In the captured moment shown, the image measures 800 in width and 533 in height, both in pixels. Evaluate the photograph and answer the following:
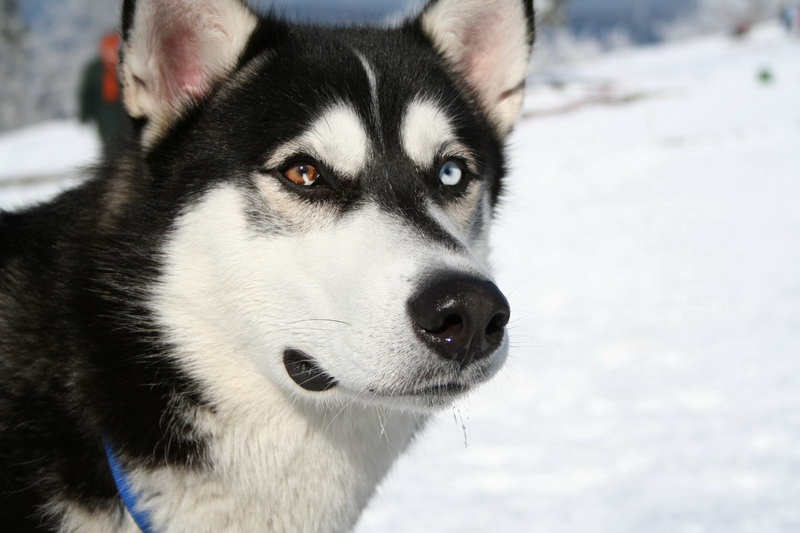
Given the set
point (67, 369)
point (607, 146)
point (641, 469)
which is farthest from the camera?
point (607, 146)

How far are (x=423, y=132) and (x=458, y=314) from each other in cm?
67

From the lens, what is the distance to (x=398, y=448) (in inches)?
85.4

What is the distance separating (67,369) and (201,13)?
3.33 ft

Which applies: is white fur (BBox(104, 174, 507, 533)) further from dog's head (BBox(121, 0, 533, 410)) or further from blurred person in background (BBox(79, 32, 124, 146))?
blurred person in background (BBox(79, 32, 124, 146))

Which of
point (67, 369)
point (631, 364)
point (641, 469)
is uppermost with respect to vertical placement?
point (67, 369)

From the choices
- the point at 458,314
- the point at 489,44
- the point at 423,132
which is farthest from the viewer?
the point at 489,44

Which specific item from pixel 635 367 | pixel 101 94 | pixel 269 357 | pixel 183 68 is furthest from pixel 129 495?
pixel 101 94

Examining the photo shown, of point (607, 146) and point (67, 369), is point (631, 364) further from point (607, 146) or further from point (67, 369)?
point (607, 146)

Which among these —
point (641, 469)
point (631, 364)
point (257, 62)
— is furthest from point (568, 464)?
point (257, 62)

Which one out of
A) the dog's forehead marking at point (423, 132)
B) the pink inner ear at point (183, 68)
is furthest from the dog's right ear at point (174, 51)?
the dog's forehead marking at point (423, 132)

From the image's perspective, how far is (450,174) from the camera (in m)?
2.15

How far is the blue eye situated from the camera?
6.97ft

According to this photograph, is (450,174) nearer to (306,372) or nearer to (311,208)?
(311,208)

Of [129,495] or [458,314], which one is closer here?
[458,314]
